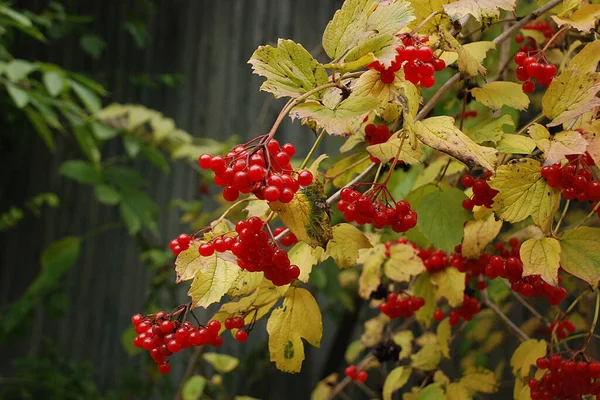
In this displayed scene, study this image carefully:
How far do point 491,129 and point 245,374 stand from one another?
69.6 inches

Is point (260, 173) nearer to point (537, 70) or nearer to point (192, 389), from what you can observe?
point (537, 70)

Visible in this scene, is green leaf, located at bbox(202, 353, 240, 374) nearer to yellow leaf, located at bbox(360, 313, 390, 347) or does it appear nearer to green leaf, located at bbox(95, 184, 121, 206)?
yellow leaf, located at bbox(360, 313, 390, 347)

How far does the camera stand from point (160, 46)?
2758mm

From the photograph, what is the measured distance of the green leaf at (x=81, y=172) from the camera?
1877 mm

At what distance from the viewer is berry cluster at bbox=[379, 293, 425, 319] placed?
965mm

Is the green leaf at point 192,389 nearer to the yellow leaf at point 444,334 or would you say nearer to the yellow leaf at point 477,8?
the yellow leaf at point 444,334

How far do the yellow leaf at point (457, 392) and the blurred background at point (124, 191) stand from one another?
99 centimetres

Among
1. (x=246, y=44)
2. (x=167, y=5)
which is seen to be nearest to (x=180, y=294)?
(x=246, y=44)

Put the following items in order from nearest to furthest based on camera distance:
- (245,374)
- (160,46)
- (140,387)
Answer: (245,374), (140,387), (160,46)

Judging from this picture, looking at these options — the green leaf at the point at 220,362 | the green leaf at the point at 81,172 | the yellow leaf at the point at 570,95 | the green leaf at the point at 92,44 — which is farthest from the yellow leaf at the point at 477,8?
the green leaf at the point at 92,44

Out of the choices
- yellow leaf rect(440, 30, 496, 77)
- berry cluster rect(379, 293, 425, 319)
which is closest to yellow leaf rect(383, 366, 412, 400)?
berry cluster rect(379, 293, 425, 319)

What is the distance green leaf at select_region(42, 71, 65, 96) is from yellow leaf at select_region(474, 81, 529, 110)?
4.18ft

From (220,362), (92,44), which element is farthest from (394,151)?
(92,44)

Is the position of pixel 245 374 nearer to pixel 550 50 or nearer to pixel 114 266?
pixel 114 266
